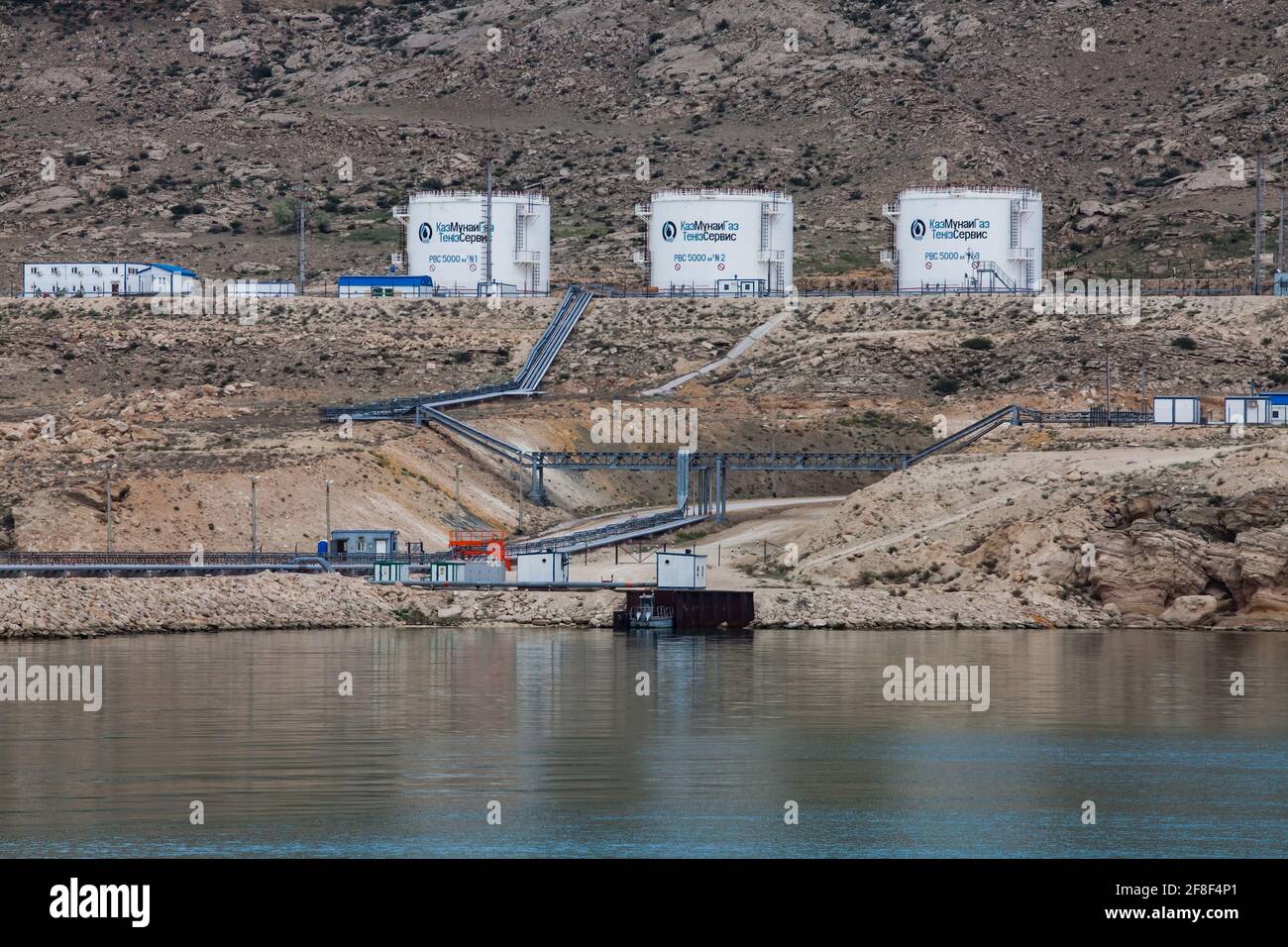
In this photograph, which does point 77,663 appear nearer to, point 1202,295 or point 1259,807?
point 1259,807

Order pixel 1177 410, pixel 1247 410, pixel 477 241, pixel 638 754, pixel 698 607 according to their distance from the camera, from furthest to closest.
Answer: pixel 477 241 < pixel 1177 410 < pixel 1247 410 < pixel 698 607 < pixel 638 754

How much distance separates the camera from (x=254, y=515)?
109 metres

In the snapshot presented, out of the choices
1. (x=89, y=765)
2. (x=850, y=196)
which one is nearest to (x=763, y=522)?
(x=89, y=765)

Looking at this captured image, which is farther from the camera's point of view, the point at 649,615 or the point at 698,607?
the point at 698,607

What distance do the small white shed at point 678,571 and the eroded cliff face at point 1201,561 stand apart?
16.2 meters

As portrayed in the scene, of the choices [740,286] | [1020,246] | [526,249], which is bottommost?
[740,286]

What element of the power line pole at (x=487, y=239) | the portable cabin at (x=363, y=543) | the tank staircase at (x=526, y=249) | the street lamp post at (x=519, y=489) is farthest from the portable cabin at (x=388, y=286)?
the portable cabin at (x=363, y=543)

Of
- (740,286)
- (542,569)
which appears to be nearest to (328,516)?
(542,569)

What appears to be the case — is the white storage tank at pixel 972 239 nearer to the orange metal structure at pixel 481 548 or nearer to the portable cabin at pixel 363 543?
the orange metal structure at pixel 481 548

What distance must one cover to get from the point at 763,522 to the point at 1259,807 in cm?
6727

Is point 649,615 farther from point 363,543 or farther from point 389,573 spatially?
point 363,543

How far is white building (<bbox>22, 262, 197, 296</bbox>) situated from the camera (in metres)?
169

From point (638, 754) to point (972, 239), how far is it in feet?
328

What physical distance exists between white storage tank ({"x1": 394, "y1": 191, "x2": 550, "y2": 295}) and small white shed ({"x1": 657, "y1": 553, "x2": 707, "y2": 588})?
66.2 metres
